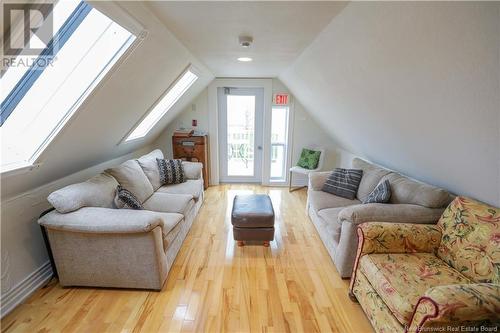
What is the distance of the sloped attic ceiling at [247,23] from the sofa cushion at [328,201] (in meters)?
1.65

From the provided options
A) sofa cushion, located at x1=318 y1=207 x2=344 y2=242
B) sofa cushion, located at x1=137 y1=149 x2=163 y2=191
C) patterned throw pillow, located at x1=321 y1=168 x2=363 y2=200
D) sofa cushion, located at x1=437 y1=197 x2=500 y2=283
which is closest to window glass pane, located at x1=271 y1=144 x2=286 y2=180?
patterned throw pillow, located at x1=321 y1=168 x2=363 y2=200

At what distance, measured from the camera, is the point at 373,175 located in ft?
8.84

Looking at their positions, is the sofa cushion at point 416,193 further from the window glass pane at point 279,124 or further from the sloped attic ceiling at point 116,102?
the sloped attic ceiling at point 116,102

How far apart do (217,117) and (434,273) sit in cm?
378

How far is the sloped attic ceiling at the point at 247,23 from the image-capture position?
1.35 metres

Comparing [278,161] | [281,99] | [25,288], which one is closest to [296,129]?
[281,99]

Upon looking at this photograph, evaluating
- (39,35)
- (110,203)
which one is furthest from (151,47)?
(110,203)

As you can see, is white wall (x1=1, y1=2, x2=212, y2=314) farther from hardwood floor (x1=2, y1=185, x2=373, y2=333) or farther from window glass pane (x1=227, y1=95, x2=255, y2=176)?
window glass pane (x1=227, y1=95, x2=255, y2=176)

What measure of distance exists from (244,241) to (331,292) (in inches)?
38.2

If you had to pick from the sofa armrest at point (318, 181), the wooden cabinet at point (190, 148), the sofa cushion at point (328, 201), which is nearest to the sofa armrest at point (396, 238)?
the sofa cushion at point (328, 201)

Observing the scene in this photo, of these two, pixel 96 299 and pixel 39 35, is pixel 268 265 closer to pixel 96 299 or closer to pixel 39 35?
pixel 96 299

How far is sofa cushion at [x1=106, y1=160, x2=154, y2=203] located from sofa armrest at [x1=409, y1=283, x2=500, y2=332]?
2.52 meters

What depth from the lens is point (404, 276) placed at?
1435 mm

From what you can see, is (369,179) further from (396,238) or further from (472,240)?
(472,240)
